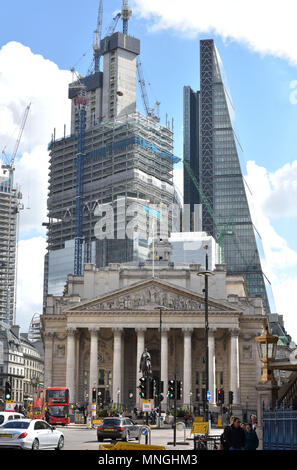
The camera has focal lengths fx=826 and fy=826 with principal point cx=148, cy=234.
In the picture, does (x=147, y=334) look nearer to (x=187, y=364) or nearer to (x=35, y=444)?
(x=187, y=364)

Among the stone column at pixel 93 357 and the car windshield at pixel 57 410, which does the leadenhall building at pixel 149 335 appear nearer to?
the stone column at pixel 93 357

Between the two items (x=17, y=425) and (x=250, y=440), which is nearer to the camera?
(x=250, y=440)

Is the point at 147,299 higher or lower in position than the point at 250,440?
higher

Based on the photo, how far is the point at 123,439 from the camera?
52.0m

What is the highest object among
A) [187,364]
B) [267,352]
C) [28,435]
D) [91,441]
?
[187,364]

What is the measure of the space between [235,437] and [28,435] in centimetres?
1221

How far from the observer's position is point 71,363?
10931 cm

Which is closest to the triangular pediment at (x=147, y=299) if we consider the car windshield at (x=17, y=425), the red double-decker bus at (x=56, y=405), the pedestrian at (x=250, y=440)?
the red double-decker bus at (x=56, y=405)

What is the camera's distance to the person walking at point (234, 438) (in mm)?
28859

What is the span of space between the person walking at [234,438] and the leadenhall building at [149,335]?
74854 mm

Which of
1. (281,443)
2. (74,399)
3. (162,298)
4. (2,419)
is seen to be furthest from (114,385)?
(281,443)

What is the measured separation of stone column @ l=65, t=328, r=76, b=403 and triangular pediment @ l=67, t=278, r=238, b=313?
3185 millimetres

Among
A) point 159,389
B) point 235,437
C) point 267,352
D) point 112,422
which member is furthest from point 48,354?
point 235,437
